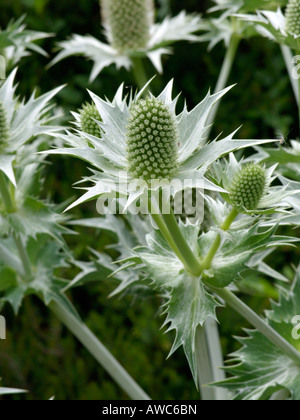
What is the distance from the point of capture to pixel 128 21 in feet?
6.19

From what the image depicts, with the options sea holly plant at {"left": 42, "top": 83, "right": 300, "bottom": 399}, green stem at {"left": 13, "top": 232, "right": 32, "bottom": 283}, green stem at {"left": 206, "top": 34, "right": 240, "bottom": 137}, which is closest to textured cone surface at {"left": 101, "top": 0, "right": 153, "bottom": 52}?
green stem at {"left": 206, "top": 34, "right": 240, "bottom": 137}

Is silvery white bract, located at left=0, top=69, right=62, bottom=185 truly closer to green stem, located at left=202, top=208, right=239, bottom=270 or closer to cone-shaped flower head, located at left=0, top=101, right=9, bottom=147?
cone-shaped flower head, located at left=0, top=101, right=9, bottom=147

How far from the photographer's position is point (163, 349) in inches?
86.4

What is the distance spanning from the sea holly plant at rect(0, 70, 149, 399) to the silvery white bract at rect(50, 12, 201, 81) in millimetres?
435

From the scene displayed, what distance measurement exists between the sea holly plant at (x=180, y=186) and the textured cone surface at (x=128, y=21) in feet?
3.05

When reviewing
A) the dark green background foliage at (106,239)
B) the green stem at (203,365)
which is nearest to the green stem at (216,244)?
the green stem at (203,365)

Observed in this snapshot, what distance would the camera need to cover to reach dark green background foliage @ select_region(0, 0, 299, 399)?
2.15 meters

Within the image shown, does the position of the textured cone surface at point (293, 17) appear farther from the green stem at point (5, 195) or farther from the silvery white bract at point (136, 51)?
the green stem at point (5, 195)

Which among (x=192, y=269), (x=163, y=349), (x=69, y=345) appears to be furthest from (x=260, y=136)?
(x=192, y=269)

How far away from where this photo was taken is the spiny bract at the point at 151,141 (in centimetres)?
95

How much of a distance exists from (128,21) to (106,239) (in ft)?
2.83

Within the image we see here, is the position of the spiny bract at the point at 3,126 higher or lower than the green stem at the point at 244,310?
higher

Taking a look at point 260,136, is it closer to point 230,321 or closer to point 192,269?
point 230,321
